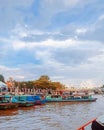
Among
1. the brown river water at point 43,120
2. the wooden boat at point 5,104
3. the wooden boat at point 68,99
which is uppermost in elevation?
the wooden boat at point 68,99

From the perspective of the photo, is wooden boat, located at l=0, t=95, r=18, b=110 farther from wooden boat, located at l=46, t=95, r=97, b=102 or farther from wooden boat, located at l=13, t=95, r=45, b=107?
wooden boat, located at l=46, t=95, r=97, b=102

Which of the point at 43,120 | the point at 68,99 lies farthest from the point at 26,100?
the point at 43,120

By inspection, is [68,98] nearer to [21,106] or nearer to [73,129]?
[21,106]

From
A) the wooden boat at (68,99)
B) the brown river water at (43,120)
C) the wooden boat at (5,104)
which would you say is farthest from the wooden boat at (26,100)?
the wooden boat at (68,99)

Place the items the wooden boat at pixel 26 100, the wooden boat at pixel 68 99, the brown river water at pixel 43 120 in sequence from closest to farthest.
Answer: the brown river water at pixel 43 120
the wooden boat at pixel 26 100
the wooden boat at pixel 68 99

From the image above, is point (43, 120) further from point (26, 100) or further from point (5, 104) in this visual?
point (26, 100)

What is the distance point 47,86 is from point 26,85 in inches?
393

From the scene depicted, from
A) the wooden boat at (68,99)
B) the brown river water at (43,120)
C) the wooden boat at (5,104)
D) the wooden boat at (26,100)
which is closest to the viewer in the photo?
the brown river water at (43,120)

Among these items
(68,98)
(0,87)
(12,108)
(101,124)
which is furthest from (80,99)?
(101,124)

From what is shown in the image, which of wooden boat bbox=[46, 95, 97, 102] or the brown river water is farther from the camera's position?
wooden boat bbox=[46, 95, 97, 102]

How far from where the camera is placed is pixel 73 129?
23.9 meters

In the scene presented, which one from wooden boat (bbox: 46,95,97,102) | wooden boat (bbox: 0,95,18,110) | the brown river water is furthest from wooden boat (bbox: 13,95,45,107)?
wooden boat (bbox: 46,95,97,102)

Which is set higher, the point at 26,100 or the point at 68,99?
the point at 68,99

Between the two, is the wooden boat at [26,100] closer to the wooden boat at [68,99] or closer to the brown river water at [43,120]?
the brown river water at [43,120]
